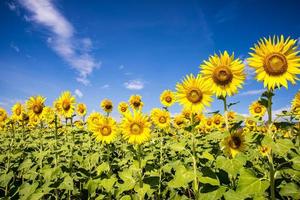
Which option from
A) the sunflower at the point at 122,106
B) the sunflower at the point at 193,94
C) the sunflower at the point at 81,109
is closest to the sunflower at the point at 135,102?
the sunflower at the point at 122,106

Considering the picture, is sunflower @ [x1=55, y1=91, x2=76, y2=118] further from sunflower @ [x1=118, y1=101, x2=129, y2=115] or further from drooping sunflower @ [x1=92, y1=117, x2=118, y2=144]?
sunflower @ [x1=118, y1=101, x2=129, y2=115]

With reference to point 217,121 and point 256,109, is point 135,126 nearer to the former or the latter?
point 217,121

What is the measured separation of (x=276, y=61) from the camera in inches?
161

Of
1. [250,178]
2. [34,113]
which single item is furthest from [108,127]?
[250,178]

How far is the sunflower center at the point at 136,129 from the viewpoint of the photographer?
19.3 ft

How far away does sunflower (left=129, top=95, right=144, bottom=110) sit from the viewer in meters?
11.9

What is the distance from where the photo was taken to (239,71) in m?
4.65

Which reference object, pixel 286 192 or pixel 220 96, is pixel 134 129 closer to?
pixel 220 96

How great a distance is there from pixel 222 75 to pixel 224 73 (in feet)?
0.16

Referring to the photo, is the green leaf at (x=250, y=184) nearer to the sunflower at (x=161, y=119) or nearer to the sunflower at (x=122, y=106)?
the sunflower at (x=161, y=119)

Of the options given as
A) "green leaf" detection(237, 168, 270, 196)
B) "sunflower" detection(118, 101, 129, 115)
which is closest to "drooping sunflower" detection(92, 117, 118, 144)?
"green leaf" detection(237, 168, 270, 196)

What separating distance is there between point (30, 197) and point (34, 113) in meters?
2.98

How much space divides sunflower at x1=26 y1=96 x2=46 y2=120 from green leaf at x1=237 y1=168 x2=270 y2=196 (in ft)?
18.2

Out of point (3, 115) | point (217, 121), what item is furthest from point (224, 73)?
point (3, 115)
